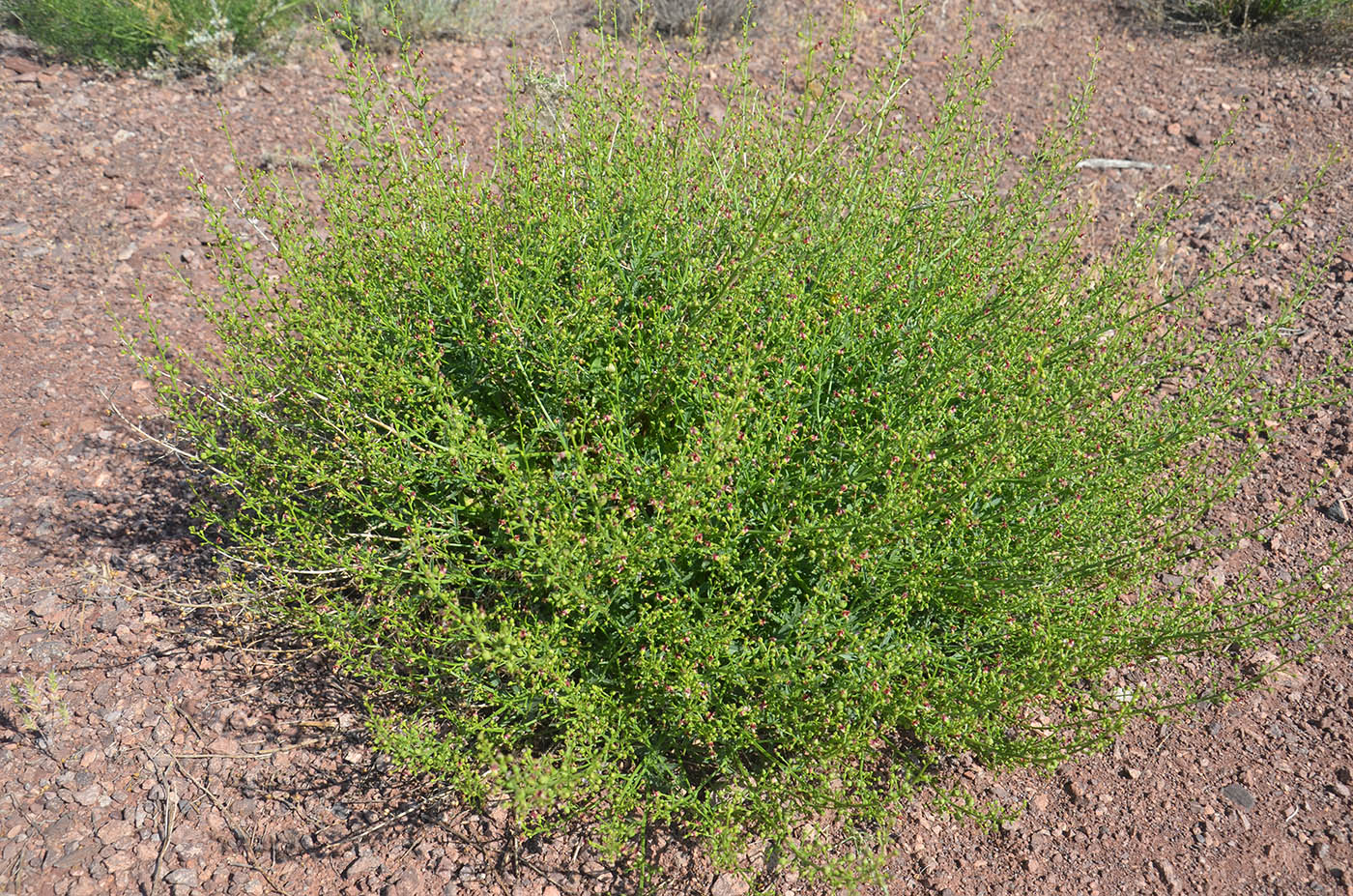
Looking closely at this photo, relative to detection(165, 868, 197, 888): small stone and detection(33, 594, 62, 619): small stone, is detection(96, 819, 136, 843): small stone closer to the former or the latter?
detection(165, 868, 197, 888): small stone

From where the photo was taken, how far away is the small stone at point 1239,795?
8.97 ft

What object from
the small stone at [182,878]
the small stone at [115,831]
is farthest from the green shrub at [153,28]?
the small stone at [182,878]

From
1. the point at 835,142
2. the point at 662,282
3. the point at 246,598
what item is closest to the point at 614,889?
the point at 246,598

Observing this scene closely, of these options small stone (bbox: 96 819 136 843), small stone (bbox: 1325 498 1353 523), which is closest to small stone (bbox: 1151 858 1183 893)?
small stone (bbox: 1325 498 1353 523)

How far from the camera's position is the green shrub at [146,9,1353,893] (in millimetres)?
2369

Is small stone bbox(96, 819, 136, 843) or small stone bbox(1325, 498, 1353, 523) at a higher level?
small stone bbox(96, 819, 136, 843)

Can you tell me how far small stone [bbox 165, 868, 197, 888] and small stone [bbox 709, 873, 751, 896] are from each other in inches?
50.0

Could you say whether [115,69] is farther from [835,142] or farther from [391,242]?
[835,142]

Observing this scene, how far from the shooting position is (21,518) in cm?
329

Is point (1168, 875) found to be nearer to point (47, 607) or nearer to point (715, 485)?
point (715, 485)

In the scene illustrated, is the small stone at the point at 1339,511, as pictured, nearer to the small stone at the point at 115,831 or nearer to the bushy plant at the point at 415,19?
the small stone at the point at 115,831

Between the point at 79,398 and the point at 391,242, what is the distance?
1.69m

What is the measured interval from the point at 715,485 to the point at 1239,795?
1746 mm

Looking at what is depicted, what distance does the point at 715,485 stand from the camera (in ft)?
7.69
